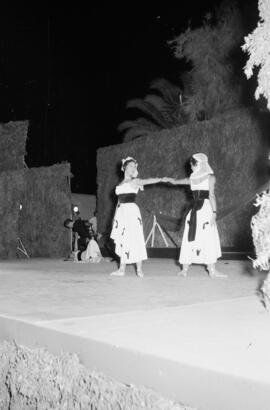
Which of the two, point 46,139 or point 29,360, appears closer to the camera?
point 29,360

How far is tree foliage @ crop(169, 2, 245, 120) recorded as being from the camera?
18.0m

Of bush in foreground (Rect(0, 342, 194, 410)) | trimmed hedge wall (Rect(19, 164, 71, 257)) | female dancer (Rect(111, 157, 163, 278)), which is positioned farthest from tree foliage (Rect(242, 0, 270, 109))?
trimmed hedge wall (Rect(19, 164, 71, 257))

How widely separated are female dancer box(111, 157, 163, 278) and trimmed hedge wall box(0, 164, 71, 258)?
7.04 meters

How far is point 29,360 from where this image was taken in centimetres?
336

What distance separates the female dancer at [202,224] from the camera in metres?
7.53

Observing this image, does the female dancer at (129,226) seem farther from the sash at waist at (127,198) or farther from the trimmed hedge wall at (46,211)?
the trimmed hedge wall at (46,211)

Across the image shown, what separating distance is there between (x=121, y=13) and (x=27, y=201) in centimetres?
1115

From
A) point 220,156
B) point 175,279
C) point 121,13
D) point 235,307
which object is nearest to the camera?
point 235,307

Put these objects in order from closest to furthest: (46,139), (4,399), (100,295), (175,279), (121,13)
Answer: (4,399), (100,295), (175,279), (121,13), (46,139)

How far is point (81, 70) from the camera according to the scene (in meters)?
27.8

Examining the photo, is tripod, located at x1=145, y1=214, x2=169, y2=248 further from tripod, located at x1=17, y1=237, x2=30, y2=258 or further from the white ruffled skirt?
the white ruffled skirt

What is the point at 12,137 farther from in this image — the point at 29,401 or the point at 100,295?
the point at 29,401

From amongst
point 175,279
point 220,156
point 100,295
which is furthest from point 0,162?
point 100,295

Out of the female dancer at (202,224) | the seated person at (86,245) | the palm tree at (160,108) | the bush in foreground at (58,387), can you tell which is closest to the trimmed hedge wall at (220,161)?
the seated person at (86,245)
